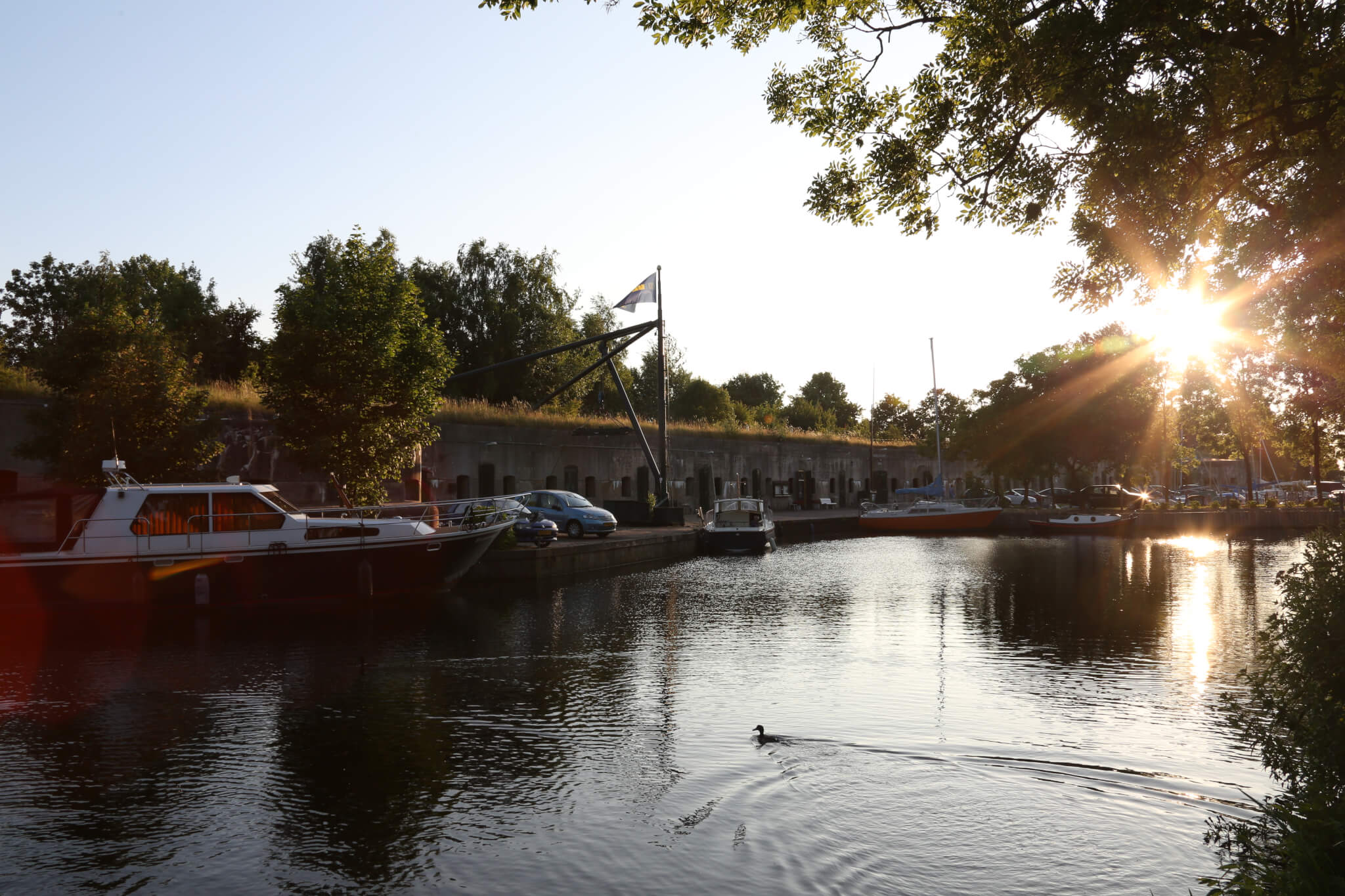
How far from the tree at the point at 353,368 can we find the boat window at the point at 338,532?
4167 mm

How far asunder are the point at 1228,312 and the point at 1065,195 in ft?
36.3

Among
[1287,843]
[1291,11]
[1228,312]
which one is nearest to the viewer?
[1287,843]

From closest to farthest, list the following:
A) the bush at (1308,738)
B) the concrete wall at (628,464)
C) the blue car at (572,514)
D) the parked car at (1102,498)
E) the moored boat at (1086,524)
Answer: the bush at (1308,738) → the blue car at (572,514) → the concrete wall at (628,464) → the moored boat at (1086,524) → the parked car at (1102,498)

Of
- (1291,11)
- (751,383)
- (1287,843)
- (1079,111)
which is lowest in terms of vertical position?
(1287,843)

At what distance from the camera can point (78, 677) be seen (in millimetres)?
13250

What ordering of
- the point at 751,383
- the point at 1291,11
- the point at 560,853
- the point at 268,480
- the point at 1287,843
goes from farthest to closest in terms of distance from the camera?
the point at 751,383 → the point at 268,480 → the point at 1291,11 → the point at 560,853 → the point at 1287,843

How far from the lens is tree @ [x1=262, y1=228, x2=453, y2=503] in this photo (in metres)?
24.6

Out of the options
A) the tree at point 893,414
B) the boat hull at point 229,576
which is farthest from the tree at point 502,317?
the tree at point 893,414

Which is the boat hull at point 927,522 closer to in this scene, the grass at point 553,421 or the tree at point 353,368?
the grass at point 553,421

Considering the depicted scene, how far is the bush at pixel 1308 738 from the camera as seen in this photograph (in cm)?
443

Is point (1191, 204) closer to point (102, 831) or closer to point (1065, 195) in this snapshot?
point (1065, 195)

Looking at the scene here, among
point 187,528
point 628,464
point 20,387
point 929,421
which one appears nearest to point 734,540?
point 628,464

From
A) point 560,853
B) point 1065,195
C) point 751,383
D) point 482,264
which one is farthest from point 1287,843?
point 751,383

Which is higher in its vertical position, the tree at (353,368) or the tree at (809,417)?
the tree at (809,417)
